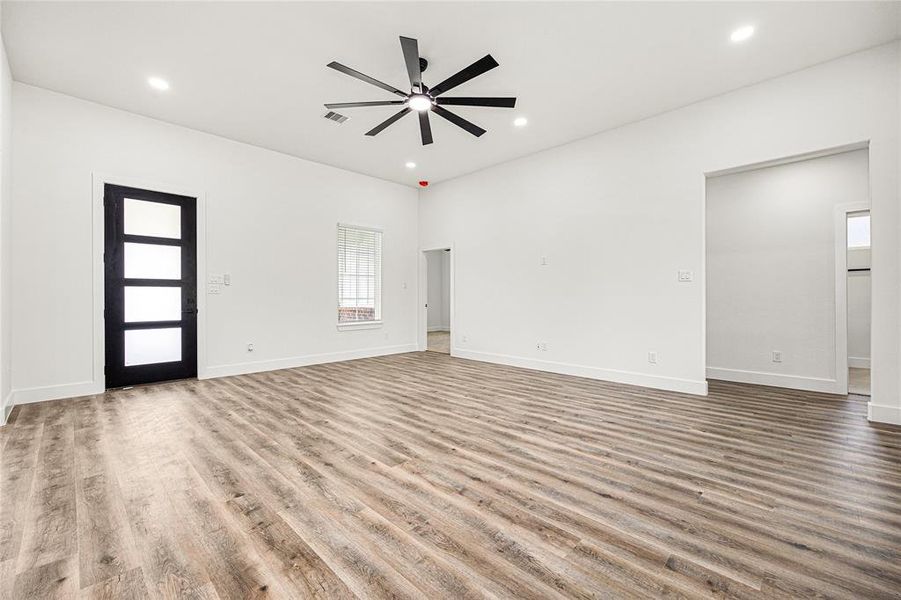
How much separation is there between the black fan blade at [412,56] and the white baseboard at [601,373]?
4.11 m

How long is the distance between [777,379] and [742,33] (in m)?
4.05

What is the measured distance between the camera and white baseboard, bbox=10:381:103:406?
398 centimetres

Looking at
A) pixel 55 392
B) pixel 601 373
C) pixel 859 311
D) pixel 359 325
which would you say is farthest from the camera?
pixel 359 325

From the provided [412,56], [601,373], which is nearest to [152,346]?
[412,56]

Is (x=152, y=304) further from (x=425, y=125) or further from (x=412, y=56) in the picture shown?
(x=412, y=56)

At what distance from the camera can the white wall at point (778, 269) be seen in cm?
455

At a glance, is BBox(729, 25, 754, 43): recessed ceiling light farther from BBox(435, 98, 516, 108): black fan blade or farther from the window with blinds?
the window with blinds

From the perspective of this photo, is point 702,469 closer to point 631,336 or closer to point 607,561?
point 607,561

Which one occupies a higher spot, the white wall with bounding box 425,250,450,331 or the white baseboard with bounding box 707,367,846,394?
the white wall with bounding box 425,250,450,331

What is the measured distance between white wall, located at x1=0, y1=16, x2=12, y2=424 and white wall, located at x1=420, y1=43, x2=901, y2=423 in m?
5.60

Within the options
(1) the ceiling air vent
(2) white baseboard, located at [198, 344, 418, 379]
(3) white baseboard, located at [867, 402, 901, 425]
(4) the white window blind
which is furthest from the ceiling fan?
(4) the white window blind

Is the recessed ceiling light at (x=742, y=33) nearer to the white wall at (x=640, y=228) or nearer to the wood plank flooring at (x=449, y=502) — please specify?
the white wall at (x=640, y=228)

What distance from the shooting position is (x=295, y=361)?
6.11 meters

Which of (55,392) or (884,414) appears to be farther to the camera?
(55,392)
